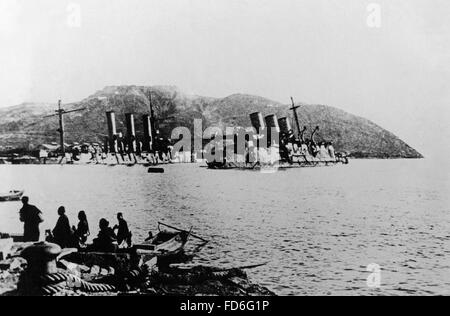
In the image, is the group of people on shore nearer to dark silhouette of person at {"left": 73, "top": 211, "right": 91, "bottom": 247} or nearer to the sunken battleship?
dark silhouette of person at {"left": 73, "top": 211, "right": 91, "bottom": 247}

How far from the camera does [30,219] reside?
11.3m

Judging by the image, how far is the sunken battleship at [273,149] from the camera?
37.5 meters

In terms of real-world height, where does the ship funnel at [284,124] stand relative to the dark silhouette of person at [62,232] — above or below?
above

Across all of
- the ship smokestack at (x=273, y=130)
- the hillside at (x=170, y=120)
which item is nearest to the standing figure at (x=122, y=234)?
the hillside at (x=170, y=120)

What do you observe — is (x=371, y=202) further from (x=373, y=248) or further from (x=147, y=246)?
(x=147, y=246)

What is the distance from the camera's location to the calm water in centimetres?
1342

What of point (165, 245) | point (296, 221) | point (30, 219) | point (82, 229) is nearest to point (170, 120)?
point (296, 221)

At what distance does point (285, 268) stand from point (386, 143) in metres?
22.9

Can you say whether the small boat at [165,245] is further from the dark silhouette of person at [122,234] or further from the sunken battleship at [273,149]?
the sunken battleship at [273,149]

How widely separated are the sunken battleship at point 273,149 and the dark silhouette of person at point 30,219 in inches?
883
